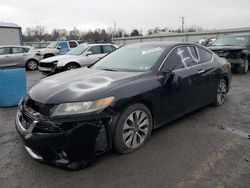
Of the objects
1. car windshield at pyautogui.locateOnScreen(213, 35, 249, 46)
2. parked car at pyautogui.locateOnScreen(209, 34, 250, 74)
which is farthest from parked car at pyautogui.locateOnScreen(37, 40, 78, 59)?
parked car at pyautogui.locateOnScreen(209, 34, 250, 74)

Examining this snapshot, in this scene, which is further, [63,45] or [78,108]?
[63,45]

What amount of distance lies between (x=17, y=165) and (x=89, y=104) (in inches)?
49.0

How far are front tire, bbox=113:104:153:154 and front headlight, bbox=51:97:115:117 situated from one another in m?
0.36

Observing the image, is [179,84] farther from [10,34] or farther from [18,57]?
[10,34]

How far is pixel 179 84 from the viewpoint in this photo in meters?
4.02

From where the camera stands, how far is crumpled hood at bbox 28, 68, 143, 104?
2.98m

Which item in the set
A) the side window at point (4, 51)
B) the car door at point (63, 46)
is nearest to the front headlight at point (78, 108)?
the side window at point (4, 51)

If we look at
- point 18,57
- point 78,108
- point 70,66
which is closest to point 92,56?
point 70,66

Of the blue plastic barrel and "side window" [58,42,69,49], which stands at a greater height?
"side window" [58,42,69,49]

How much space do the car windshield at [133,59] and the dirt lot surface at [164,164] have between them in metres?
1.18

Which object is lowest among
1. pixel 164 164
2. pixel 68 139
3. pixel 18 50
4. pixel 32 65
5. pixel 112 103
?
pixel 164 164

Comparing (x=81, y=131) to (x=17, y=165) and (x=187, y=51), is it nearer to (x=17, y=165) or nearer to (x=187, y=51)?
(x=17, y=165)

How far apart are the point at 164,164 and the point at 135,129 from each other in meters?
0.62

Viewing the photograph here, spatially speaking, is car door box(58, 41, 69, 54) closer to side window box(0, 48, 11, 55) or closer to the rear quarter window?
side window box(0, 48, 11, 55)
